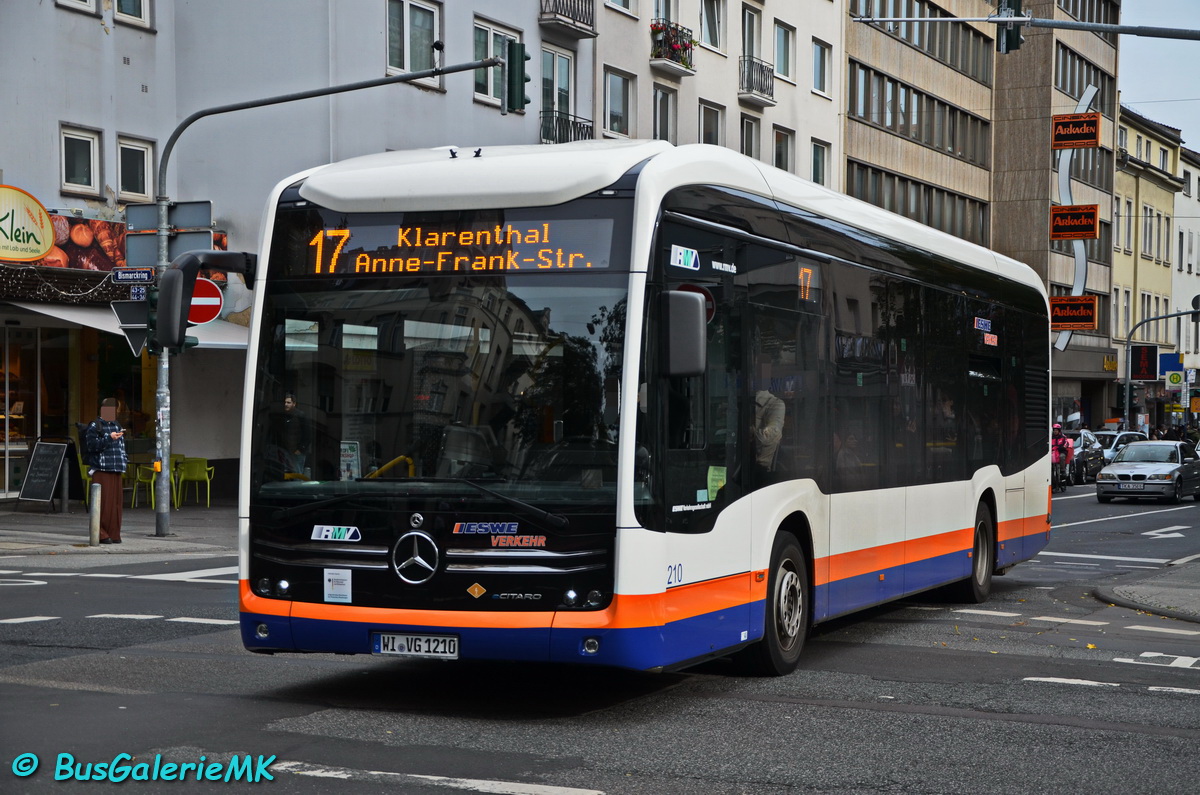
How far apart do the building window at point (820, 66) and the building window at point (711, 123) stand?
6471 mm

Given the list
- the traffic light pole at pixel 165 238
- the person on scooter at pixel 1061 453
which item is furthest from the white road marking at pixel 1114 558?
the person on scooter at pixel 1061 453

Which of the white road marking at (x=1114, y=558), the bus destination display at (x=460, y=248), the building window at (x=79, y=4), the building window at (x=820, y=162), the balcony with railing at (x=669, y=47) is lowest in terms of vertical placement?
the white road marking at (x=1114, y=558)

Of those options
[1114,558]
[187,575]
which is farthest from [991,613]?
[1114,558]

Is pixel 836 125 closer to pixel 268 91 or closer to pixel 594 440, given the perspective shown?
pixel 268 91

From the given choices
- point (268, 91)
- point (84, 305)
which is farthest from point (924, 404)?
point (268, 91)

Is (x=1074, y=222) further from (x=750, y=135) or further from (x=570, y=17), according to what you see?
(x=570, y=17)

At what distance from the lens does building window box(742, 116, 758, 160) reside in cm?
4475

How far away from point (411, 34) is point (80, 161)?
23.8ft

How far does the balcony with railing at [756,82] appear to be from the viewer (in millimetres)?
43938

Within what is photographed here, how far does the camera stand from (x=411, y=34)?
103 feet

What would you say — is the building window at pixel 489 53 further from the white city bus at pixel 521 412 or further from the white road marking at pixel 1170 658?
the white city bus at pixel 521 412

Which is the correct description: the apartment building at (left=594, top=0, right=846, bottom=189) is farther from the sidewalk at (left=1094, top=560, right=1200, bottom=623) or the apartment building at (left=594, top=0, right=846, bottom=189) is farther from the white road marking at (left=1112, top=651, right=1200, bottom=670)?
the white road marking at (left=1112, top=651, right=1200, bottom=670)

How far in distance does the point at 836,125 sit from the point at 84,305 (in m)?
29.8

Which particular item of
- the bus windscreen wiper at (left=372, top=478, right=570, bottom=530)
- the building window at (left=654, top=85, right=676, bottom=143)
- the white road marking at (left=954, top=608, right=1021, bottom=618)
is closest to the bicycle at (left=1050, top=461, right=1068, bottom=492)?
the building window at (left=654, top=85, right=676, bottom=143)
